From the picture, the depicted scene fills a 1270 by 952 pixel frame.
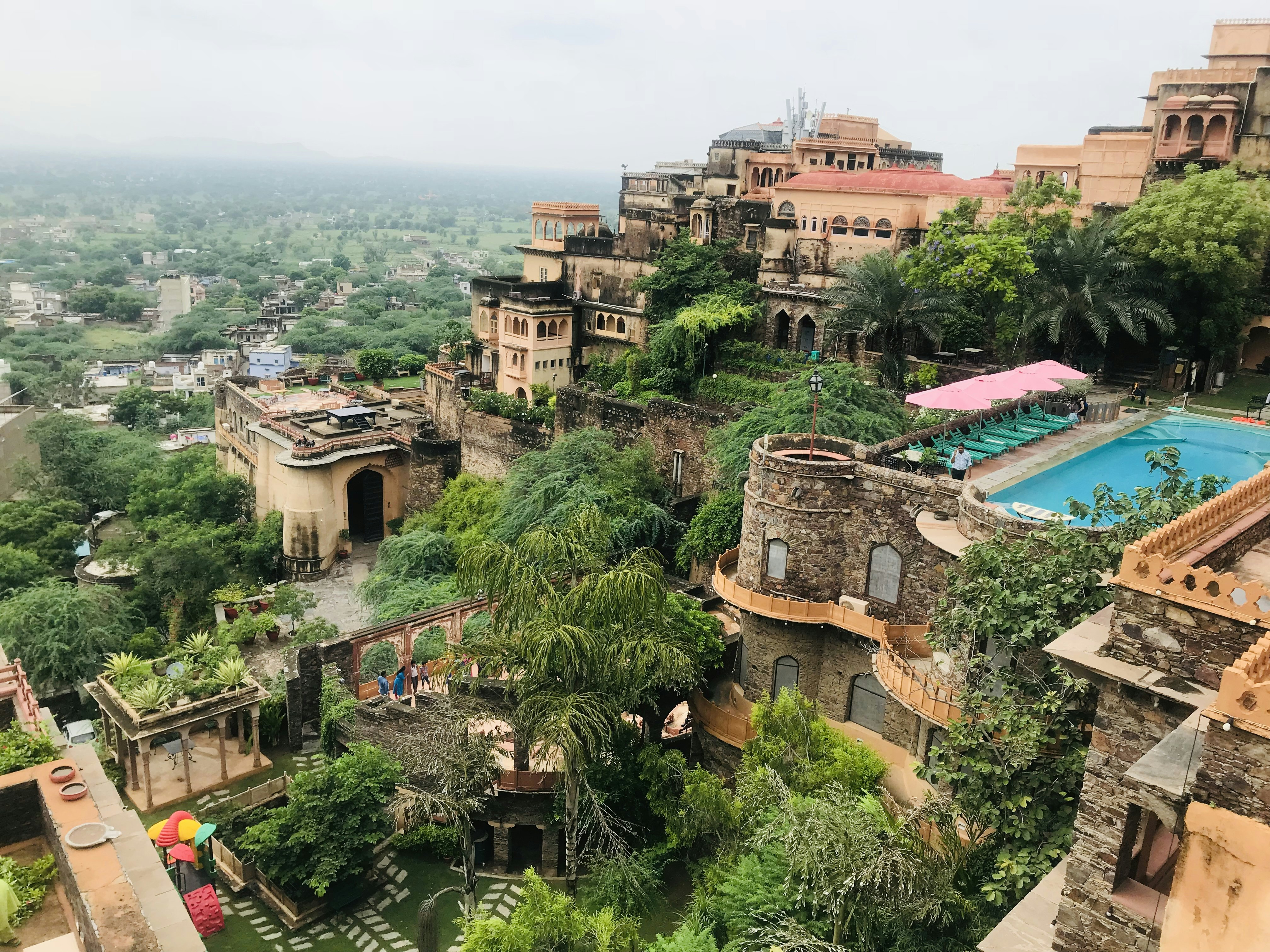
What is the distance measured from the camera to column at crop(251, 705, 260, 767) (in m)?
22.8

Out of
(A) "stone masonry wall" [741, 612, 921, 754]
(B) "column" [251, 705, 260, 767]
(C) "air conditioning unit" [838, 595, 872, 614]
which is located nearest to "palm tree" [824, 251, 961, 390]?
(C) "air conditioning unit" [838, 595, 872, 614]

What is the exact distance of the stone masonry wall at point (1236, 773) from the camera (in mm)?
7758

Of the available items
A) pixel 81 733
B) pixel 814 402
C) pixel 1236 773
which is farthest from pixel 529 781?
pixel 1236 773

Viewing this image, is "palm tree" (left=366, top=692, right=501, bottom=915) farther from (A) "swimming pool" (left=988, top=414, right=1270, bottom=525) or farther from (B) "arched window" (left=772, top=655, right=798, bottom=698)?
(A) "swimming pool" (left=988, top=414, right=1270, bottom=525)

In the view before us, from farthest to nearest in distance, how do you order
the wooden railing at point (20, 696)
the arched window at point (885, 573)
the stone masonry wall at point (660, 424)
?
1. the stone masonry wall at point (660, 424)
2. the arched window at point (885, 573)
3. the wooden railing at point (20, 696)

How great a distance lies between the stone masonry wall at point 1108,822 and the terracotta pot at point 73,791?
10.7 meters

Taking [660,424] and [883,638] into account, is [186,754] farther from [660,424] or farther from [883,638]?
[660,424]

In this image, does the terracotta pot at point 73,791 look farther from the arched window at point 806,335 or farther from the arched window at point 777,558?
the arched window at point 806,335

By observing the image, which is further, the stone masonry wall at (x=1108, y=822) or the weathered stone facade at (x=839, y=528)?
the weathered stone facade at (x=839, y=528)

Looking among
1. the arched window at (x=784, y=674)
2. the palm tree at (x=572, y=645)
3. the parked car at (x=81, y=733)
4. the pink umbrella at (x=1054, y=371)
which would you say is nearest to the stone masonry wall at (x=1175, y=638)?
the palm tree at (x=572, y=645)

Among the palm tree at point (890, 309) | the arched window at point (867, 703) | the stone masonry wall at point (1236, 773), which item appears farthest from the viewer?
the palm tree at point (890, 309)

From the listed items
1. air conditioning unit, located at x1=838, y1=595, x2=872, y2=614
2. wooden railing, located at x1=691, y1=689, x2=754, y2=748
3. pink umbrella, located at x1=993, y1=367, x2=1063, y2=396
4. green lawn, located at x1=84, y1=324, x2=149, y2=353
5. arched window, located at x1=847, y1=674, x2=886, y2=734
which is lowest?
green lawn, located at x1=84, y1=324, x2=149, y2=353

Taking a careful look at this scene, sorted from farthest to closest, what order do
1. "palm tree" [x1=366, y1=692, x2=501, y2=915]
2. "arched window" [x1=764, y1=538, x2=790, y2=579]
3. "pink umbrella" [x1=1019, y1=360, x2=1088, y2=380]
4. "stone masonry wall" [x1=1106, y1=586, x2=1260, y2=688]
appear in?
"pink umbrella" [x1=1019, y1=360, x2=1088, y2=380] → "arched window" [x1=764, y1=538, x2=790, y2=579] → "palm tree" [x1=366, y1=692, x2=501, y2=915] → "stone masonry wall" [x1=1106, y1=586, x2=1260, y2=688]

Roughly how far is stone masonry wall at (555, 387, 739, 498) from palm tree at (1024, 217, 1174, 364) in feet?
32.4
